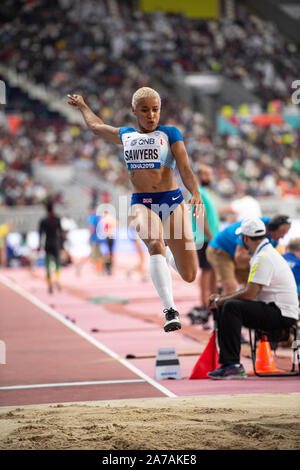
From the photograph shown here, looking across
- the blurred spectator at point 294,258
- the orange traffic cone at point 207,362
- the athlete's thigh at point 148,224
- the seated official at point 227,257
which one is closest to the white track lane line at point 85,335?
the orange traffic cone at point 207,362

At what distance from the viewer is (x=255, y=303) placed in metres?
7.80

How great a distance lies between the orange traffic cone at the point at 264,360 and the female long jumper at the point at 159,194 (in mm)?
1864

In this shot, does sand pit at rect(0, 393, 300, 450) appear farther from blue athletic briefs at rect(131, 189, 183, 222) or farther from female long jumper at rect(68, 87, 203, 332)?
blue athletic briefs at rect(131, 189, 183, 222)

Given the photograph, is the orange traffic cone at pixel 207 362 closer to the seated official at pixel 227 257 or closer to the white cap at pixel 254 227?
the white cap at pixel 254 227

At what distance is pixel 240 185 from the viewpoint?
30156mm

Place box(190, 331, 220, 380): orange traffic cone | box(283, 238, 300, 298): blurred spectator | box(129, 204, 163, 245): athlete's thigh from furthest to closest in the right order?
box(283, 238, 300, 298): blurred spectator
box(190, 331, 220, 380): orange traffic cone
box(129, 204, 163, 245): athlete's thigh

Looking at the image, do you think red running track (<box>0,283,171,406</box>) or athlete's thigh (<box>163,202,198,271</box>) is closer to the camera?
athlete's thigh (<box>163,202,198,271</box>)

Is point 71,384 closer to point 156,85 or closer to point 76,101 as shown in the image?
point 76,101

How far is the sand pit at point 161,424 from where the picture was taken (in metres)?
5.14

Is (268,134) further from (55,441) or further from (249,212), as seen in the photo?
(55,441)

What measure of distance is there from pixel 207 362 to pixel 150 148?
8.49 ft

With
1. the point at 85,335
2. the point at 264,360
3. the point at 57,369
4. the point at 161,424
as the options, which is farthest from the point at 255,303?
the point at 85,335

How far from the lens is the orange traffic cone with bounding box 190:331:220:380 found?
25.6ft

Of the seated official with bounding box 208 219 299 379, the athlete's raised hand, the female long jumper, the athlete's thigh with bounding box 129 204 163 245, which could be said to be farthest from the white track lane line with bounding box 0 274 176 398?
the athlete's raised hand
